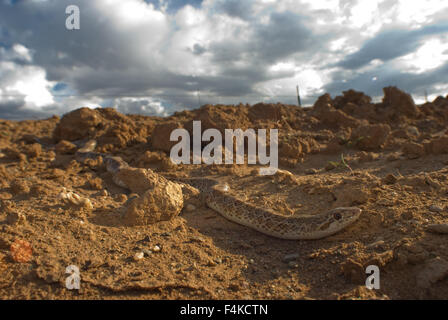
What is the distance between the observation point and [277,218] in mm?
4301

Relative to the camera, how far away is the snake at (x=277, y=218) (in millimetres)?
4012

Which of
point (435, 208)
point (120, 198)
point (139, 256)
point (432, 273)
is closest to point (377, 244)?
point (432, 273)

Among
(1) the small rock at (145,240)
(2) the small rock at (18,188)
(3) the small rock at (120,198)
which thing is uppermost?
(2) the small rock at (18,188)

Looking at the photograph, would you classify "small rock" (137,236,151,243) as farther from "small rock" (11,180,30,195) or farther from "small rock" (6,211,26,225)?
"small rock" (11,180,30,195)

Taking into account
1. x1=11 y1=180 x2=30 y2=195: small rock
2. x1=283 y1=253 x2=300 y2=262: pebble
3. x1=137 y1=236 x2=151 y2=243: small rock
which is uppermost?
x1=11 y1=180 x2=30 y2=195: small rock

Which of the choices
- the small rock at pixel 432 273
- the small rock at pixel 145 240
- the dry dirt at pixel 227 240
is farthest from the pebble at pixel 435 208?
A: the small rock at pixel 145 240

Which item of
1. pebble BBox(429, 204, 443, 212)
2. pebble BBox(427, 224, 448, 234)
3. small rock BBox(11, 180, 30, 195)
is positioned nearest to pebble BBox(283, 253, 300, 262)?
pebble BBox(427, 224, 448, 234)

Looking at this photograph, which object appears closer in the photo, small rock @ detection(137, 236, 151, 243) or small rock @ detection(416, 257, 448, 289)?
small rock @ detection(416, 257, 448, 289)

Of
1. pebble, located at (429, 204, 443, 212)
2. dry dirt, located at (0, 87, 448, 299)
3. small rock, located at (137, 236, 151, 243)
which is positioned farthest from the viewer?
pebble, located at (429, 204, 443, 212)

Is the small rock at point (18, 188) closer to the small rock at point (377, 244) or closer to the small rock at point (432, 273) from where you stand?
the small rock at point (377, 244)

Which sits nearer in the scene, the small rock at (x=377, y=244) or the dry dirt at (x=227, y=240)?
the dry dirt at (x=227, y=240)

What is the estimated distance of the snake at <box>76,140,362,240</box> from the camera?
13.2 feet

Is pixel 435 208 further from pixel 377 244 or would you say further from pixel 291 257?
pixel 291 257
